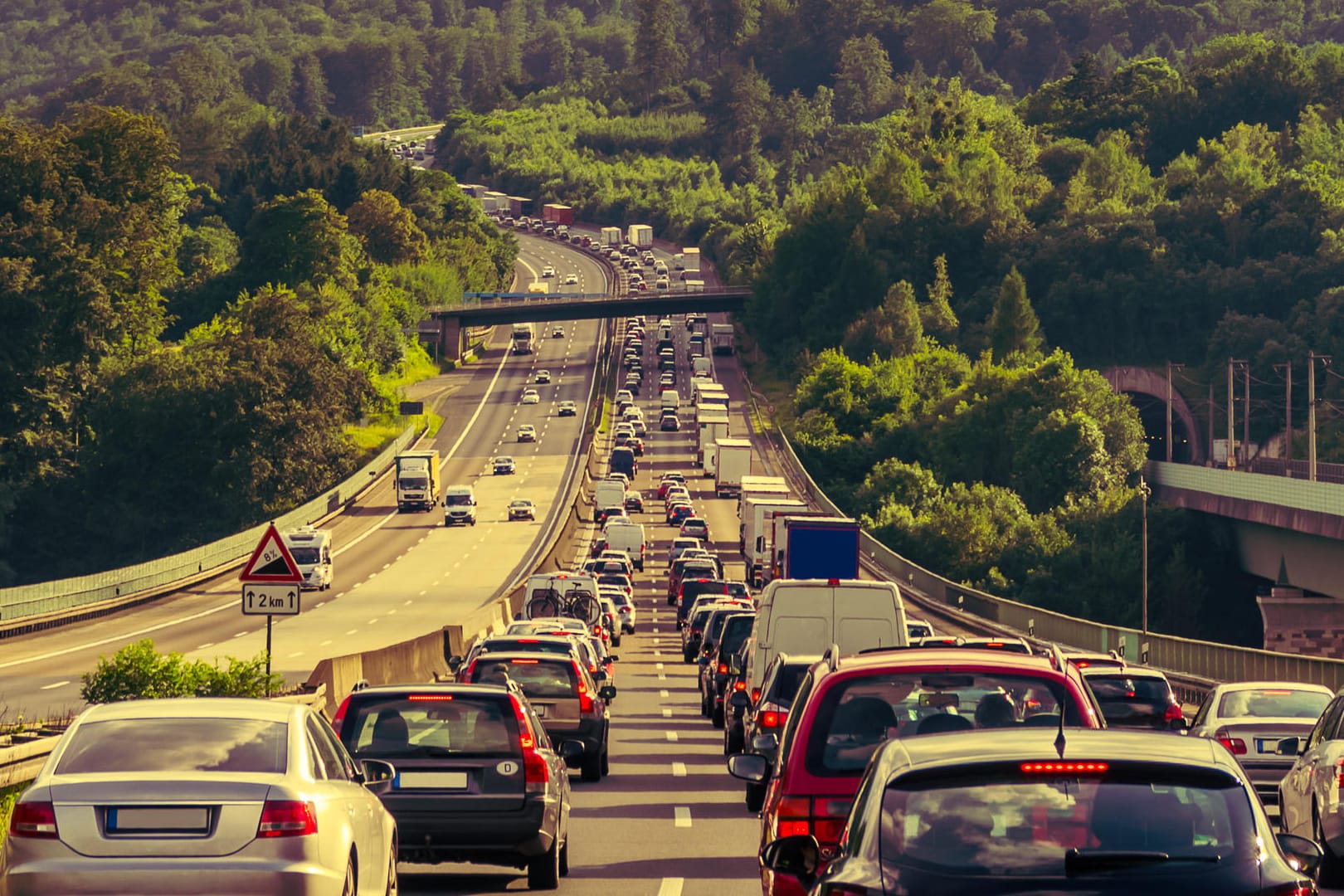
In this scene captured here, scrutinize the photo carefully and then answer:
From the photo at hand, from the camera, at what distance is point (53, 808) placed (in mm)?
10961

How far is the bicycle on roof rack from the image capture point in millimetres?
53844

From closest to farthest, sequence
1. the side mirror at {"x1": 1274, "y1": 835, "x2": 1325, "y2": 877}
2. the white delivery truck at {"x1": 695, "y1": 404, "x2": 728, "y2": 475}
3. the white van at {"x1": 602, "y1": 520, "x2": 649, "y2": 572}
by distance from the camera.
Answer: the side mirror at {"x1": 1274, "y1": 835, "x2": 1325, "y2": 877}
the white van at {"x1": 602, "y1": 520, "x2": 649, "y2": 572}
the white delivery truck at {"x1": 695, "y1": 404, "x2": 728, "y2": 475}

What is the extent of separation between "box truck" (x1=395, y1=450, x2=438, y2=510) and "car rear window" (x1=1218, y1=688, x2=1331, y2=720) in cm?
8312

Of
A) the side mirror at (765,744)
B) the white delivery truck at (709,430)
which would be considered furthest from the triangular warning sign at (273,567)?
the white delivery truck at (709,430)

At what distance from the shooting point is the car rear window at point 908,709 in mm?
12055

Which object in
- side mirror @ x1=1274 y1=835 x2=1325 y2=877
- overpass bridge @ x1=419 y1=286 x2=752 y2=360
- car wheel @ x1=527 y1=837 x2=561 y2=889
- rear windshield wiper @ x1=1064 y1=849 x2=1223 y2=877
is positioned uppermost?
rear windshield wiper @ x1=1064 y1=849 x2=1223 y2=877

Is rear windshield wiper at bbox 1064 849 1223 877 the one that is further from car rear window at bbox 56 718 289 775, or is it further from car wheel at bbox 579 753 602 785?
car wheel at bbox 579 753 602 785

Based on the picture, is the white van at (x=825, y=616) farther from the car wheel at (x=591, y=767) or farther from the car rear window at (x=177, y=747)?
the car rear window at (x=177, y=747)

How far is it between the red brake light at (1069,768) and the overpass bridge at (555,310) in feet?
533

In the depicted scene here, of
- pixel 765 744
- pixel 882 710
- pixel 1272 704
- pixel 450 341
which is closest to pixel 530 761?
pixel 765 744

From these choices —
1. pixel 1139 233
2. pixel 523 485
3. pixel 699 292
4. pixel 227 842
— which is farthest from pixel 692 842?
pixel 699 292

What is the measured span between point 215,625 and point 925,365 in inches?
3680

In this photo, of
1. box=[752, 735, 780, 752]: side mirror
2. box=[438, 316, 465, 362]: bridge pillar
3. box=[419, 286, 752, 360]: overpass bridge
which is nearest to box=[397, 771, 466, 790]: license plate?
box=[752, 735, 780, 752]: side mirror

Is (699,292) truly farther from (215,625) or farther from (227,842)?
(227,842)
